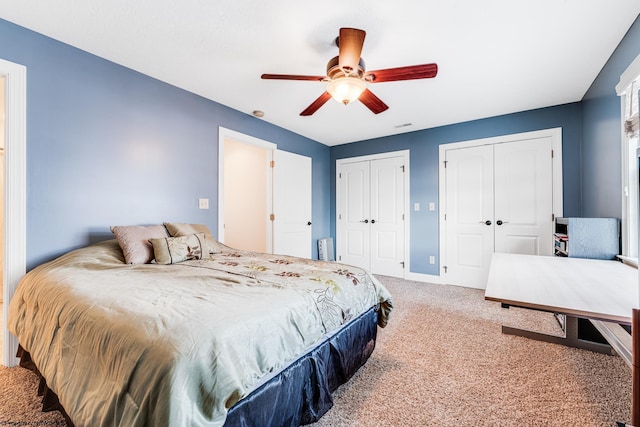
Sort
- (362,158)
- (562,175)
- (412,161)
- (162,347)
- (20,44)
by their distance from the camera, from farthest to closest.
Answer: (362,158) < (412,161) < (562,175) < (20,44) < (162,347)

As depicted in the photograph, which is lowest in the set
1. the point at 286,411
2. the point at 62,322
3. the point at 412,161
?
the point at 286,411

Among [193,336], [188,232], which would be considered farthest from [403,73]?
[188,232]

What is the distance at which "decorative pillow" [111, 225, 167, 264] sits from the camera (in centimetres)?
201

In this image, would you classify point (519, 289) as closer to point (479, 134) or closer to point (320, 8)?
point (320, 8)

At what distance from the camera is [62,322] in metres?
1.22

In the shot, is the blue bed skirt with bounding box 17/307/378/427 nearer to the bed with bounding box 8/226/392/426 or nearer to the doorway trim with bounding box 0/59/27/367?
the bed with bounding box 8/226/392/426

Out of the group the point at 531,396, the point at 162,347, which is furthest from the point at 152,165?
the point at 531,396

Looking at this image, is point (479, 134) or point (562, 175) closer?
point (562, 175)

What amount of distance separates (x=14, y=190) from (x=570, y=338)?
421 centimetres

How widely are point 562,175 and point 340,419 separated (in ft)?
12.3

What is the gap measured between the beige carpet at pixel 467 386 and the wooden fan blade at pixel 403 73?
2.01m

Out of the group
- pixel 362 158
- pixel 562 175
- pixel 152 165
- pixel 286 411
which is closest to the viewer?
pixel 286 411

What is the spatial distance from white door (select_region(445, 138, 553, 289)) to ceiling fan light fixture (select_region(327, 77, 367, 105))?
8.57 feet

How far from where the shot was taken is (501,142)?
3650mm
